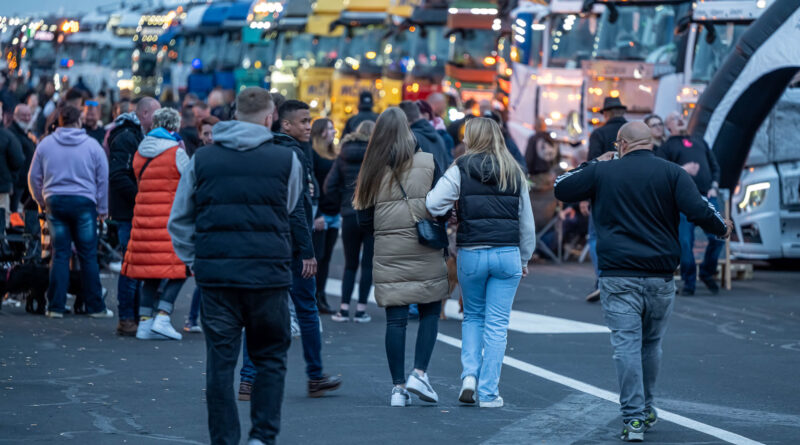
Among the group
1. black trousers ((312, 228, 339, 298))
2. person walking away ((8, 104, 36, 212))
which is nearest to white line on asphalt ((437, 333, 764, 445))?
black trousers ((312, 228, 339, 298))

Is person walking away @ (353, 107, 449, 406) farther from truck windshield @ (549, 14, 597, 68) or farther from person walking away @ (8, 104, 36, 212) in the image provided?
truck windshield @ (549, 14, 597, 68)

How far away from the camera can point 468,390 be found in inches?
356

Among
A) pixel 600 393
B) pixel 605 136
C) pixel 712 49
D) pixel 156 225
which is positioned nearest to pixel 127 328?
pixel 156 225

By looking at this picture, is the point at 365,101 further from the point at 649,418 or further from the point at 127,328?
the point at 649,418

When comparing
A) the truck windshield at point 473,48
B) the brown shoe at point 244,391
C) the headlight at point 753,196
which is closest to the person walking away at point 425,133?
the brown shoe at point 244,391

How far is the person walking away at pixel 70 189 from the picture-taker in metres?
13.1

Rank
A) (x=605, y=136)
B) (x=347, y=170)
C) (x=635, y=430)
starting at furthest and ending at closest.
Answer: (x=605, y=136) → (x=347, y=170) → (x=635, y=430)

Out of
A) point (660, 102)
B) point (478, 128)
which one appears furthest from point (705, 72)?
point (478, 128)

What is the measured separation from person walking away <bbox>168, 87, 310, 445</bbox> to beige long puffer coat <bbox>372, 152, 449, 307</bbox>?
6.35ft

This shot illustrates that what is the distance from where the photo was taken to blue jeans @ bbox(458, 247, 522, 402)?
9.04 metres

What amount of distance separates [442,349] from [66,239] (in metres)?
3.69

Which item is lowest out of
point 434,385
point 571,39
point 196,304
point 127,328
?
point 127,328

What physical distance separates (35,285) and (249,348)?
279 inches

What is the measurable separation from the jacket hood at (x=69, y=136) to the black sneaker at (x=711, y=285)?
6.97 m
